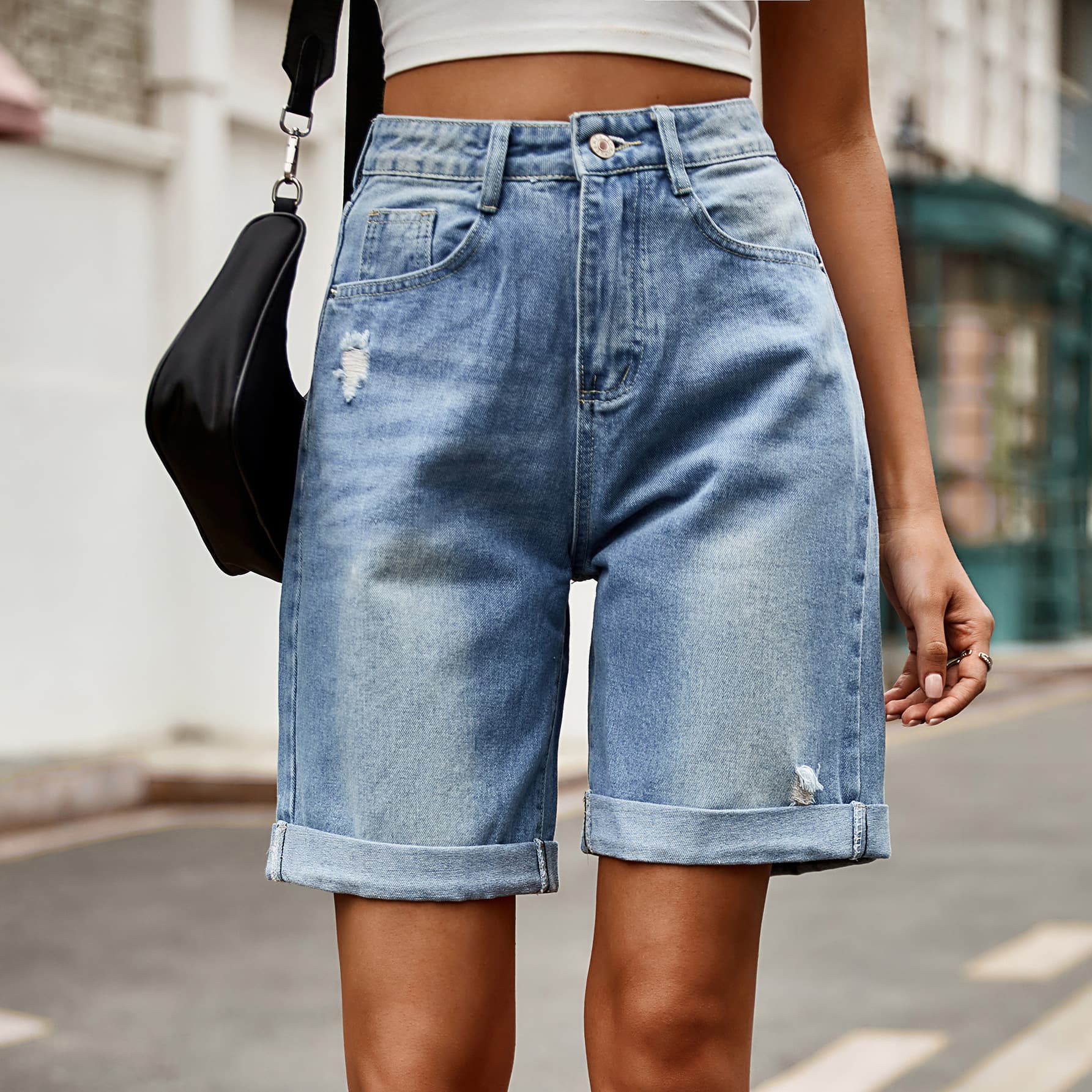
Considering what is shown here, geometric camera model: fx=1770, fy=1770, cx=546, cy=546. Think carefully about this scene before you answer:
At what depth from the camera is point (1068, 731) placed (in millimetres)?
9766

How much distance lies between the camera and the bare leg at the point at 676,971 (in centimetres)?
136

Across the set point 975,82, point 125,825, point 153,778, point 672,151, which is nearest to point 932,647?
point 672,151

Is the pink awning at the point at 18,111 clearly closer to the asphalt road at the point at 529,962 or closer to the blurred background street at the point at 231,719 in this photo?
the blurred background street at the point at 231,719

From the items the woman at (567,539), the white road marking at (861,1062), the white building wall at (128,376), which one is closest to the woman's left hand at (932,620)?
the woman at (567,539)

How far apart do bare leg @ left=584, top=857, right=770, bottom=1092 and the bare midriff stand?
0.59 metres

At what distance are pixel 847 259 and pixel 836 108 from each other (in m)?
0.13

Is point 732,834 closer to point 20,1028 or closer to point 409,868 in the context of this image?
point 409,868

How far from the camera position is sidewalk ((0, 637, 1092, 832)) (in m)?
6.54

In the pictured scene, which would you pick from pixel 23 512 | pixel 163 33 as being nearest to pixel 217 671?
pixel 23 512

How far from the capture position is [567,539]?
1.39 metres

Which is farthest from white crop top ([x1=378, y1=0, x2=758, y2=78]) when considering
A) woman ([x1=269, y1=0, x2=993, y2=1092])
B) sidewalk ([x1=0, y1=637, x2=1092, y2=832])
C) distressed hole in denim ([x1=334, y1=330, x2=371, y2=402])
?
sidewalk ([x1=0, y1=637, x2=1092, y2=832])

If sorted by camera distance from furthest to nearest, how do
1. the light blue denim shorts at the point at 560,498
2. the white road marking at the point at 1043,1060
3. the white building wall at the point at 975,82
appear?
the white building wall at the point at 975,82 < the white road marking at the point at 1043,1060 < the light blue denim shorts at the point at 560,498

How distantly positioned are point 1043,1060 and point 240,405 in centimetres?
295

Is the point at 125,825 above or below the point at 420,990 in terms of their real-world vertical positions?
below
